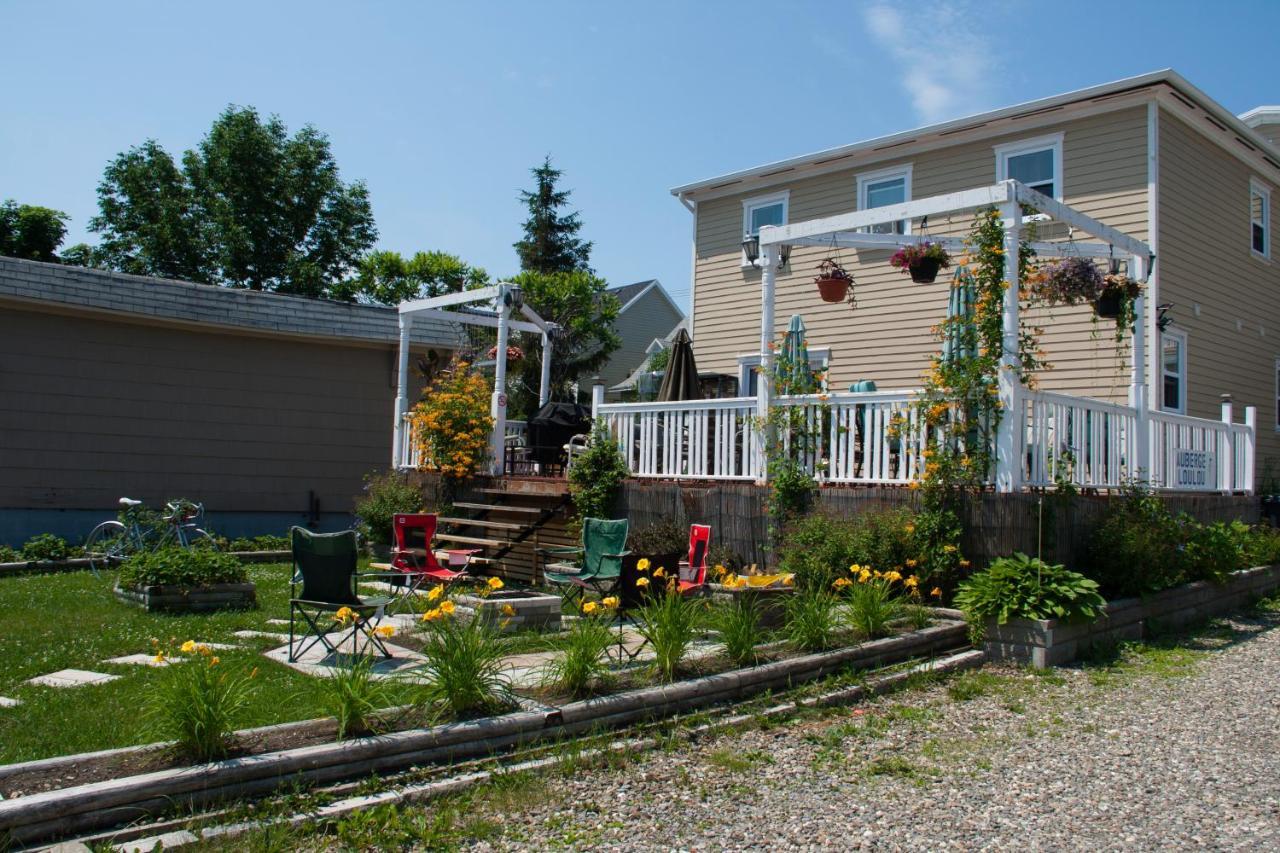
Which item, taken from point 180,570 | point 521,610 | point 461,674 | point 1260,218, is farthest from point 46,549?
point 1260,218

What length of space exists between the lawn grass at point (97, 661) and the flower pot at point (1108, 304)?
25.8 feet

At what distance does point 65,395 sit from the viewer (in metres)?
12.7

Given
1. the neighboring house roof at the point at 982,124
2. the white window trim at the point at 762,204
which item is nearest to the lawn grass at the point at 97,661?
the white window trim at the point at 762,204

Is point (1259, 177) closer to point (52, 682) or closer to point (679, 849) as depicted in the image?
point (679, 849)

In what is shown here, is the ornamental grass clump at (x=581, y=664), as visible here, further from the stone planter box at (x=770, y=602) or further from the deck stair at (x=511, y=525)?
the deck stair at (x=511, y=525)

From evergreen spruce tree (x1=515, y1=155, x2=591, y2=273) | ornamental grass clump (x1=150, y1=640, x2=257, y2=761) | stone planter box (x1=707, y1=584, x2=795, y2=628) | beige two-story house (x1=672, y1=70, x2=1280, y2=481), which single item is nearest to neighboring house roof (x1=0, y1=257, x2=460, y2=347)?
beige two-story house (x1=672, y1=70, x2=1280, y2=481)

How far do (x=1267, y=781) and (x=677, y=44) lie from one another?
10004mm

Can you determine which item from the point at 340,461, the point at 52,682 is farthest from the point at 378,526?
the point at 52,682

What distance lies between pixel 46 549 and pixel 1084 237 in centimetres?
1342

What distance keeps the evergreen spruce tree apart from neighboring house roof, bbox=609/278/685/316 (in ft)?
5.03

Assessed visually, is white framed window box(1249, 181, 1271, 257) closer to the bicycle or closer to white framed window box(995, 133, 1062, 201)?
white framed window box(995, 133, 1062, 201)

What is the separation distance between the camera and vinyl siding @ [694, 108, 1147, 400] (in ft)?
39.4

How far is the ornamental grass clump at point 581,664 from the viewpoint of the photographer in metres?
5.06

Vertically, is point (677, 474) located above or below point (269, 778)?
above
